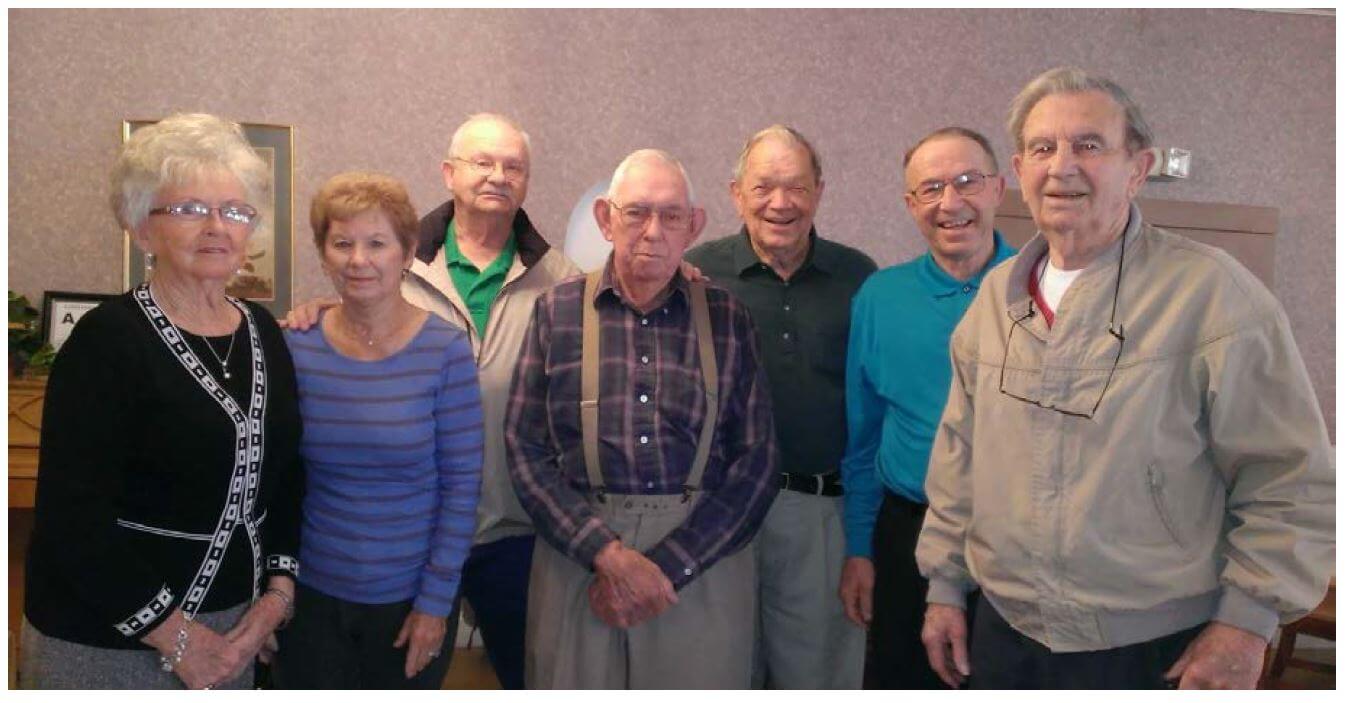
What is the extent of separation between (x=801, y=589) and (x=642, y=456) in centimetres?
53

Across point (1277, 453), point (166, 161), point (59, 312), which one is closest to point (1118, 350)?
point (1277, 453)

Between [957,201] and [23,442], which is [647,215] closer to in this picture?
[957,201]

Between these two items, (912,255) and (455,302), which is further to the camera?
(912,255)

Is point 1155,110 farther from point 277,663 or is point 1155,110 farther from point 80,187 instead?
point 80,187

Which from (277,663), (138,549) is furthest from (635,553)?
(138,549)

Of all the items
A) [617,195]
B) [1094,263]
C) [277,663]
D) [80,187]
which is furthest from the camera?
[80,187]

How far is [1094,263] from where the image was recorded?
143 centimetres

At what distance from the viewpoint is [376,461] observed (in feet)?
5.49

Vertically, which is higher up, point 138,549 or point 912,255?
point 912,255

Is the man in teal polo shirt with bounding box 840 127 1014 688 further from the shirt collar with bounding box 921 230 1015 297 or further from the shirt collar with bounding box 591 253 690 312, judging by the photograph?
the shirt collar with bounding box 591 253 690 312

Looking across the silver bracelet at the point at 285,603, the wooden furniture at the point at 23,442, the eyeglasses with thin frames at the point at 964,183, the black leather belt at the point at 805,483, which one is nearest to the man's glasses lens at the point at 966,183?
the eyeglasses with thin frames at the point at 964,183

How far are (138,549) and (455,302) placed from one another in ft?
2.70

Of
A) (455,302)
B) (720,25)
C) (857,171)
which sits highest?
(720,25)

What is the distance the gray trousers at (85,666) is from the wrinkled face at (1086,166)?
1.45 metres
